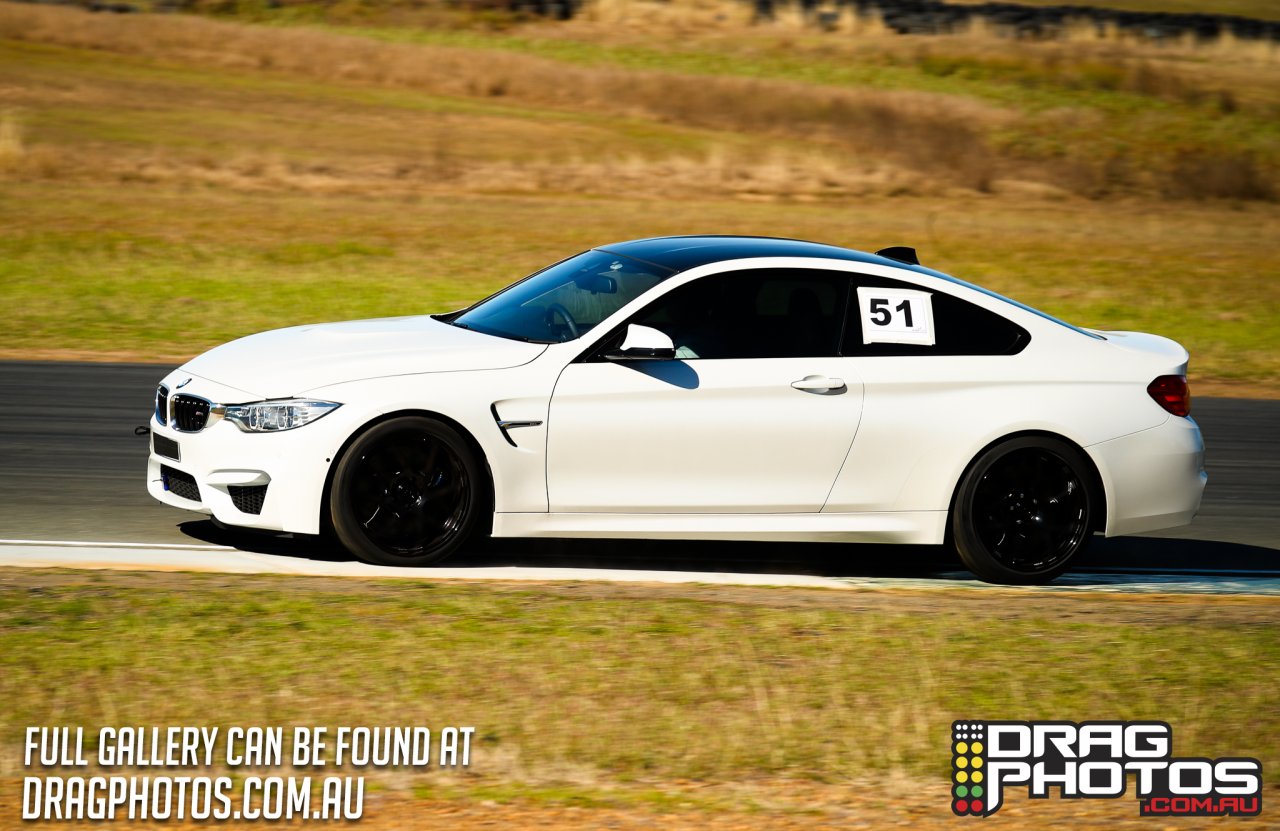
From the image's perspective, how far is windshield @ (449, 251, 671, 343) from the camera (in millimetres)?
8320

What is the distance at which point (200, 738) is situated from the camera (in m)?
5.77

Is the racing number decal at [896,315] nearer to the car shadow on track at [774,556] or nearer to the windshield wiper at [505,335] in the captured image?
the car shadow on track at [774,556]

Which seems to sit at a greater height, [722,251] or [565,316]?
[722,251]

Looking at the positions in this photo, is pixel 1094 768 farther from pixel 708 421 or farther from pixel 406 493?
pixel 406 493

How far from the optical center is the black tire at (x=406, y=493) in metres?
7.76

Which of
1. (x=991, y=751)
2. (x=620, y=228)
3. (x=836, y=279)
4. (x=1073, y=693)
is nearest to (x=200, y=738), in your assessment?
(x=991, y=751)

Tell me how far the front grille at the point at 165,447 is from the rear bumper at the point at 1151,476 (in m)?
4.43

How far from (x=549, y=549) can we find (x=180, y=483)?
190 cm

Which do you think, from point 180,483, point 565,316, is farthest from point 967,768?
point 180,483

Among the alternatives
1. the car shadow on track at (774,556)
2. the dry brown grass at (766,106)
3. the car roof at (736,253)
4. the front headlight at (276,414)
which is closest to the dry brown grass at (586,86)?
the dry brown grass at (766,106)

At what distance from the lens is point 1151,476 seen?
850 cm

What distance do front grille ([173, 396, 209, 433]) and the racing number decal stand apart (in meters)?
3.20

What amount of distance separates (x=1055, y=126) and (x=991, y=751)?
106 ft

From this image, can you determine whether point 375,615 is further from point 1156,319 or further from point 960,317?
point 1156,319
